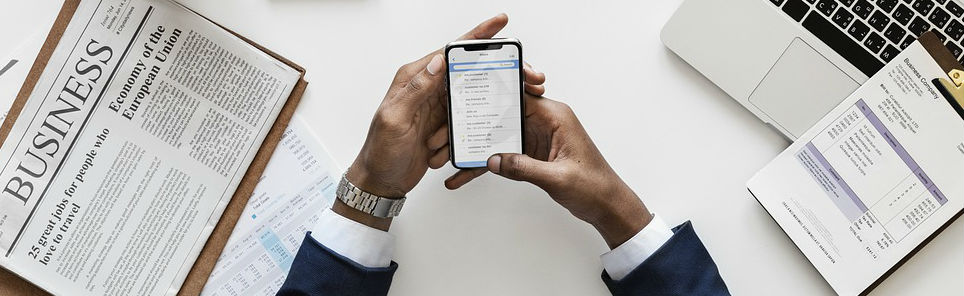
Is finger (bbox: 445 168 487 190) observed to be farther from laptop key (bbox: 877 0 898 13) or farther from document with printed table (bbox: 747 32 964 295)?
laptop key (bbox: 877 0 898 13)

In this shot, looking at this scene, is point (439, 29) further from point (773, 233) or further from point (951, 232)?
point (951, 232)

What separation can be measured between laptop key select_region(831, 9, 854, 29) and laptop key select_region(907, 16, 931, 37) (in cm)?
7

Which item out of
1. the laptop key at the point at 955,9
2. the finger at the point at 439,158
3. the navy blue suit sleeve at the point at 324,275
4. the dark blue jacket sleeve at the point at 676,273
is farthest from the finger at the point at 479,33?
the laptop key at the point at 955,9

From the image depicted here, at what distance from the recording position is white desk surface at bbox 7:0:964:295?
36.4 inches

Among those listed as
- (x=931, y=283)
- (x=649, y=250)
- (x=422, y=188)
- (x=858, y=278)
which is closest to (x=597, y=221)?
(x=649, y=250)

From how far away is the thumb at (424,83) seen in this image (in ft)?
2.60

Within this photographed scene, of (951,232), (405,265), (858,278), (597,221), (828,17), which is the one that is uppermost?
(828,17)

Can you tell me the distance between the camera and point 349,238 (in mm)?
→ 875

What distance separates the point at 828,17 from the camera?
2.93ft

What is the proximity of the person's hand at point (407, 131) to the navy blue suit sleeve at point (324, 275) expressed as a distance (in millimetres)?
56

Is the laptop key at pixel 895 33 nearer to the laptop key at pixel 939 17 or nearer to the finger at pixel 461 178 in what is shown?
the laptop key at pixel 939 17

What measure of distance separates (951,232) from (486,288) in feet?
1.96

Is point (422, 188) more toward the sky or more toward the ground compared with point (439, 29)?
more toward the ground

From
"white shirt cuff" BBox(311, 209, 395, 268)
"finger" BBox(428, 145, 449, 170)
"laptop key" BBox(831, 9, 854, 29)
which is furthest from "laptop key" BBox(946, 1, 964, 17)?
"white shirt cuff" BBox(311, 209, 395, 268)
